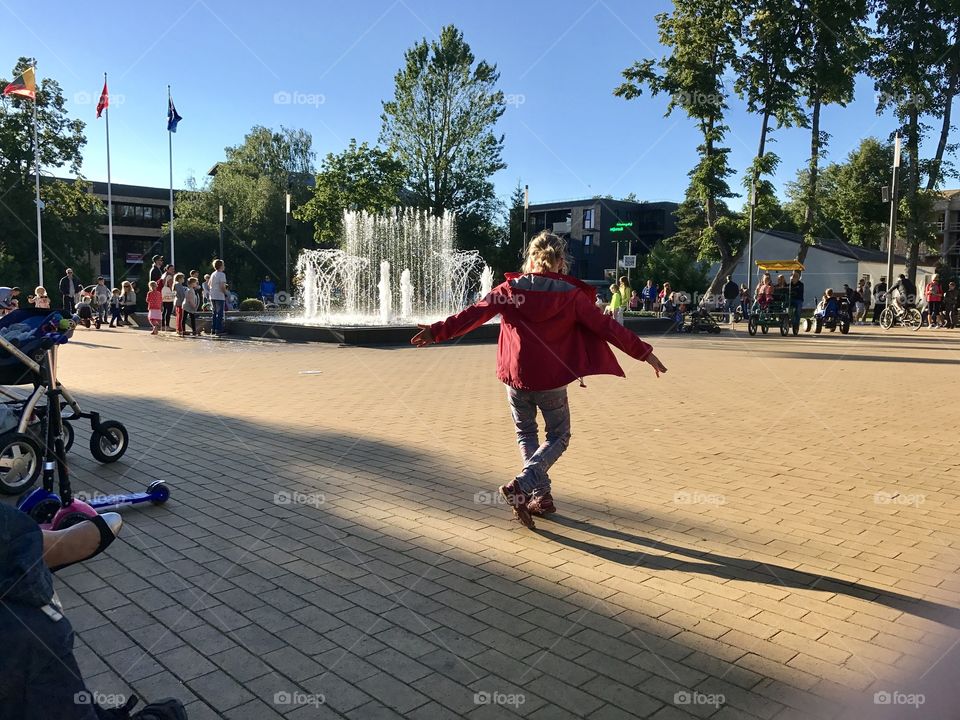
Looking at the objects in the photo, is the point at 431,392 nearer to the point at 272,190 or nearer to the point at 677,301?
the point at 677,301

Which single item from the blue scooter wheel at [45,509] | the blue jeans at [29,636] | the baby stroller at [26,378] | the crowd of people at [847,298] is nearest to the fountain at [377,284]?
the crowd of people at [847,298]

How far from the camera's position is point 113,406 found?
933 cm

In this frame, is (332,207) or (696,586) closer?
(696,586)

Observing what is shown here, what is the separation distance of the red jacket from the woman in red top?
2719 centimetres

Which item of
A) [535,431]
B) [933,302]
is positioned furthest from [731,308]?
[535,431]

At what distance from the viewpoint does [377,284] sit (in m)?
32.3

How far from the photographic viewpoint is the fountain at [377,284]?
20.1 meters

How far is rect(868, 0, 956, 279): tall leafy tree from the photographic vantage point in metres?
33.4

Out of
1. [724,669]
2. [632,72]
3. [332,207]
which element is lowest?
[724,669]

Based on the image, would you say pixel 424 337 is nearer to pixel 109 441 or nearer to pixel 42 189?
pixel 109 441

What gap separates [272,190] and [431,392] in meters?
58.7

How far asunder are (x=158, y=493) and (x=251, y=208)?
6393 cm

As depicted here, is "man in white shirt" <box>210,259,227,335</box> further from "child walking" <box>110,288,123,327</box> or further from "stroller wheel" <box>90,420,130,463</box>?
"stroller wheel" <box>90,420,130,463</box>

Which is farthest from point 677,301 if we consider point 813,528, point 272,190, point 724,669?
point 272,190
